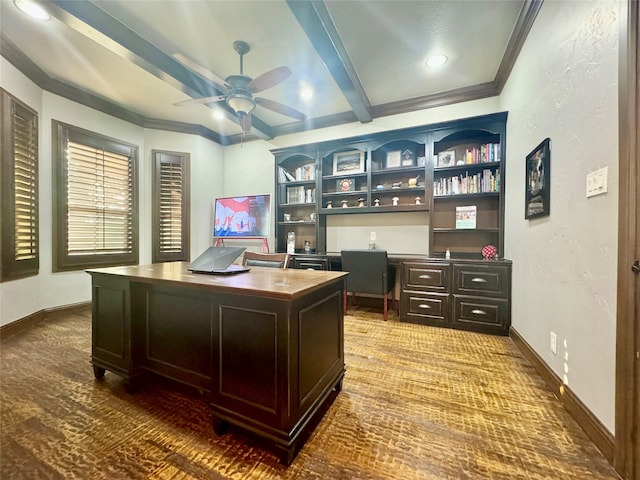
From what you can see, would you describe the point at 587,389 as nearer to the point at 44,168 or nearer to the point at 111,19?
→ the point at 111,19

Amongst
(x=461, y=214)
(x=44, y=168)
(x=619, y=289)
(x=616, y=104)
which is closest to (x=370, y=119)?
(x=461, y=214)

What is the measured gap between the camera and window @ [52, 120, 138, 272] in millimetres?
3311

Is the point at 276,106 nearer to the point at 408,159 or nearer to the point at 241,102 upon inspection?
the point at 241,102

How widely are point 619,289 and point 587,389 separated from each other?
24.7 inches

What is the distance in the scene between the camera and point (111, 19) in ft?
7.40

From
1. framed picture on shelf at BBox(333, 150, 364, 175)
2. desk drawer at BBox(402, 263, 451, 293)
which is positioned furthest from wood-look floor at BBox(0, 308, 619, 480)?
framed picture on shelf at BBox(333, 150, 364, 175)

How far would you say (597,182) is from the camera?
1.33 meters

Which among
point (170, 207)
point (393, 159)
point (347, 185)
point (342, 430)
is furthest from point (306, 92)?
point (342, 430)

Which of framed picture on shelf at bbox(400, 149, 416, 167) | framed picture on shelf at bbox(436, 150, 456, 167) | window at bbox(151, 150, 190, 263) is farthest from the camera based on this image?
window at bbox(151, 150, 190, 263)

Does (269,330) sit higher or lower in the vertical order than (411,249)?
lower

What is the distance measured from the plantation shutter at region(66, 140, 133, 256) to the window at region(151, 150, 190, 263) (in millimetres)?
343

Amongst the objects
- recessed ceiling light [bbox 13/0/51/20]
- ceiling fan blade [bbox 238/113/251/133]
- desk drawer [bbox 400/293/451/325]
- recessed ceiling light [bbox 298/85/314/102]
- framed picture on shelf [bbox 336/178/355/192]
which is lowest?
desk drawer [bbox 400/293/451/325]

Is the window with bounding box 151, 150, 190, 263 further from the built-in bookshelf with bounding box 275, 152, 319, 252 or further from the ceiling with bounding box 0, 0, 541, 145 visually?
the built-in bookshelf with bounding box 275, 152, 319, 252

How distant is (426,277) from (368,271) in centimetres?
68
